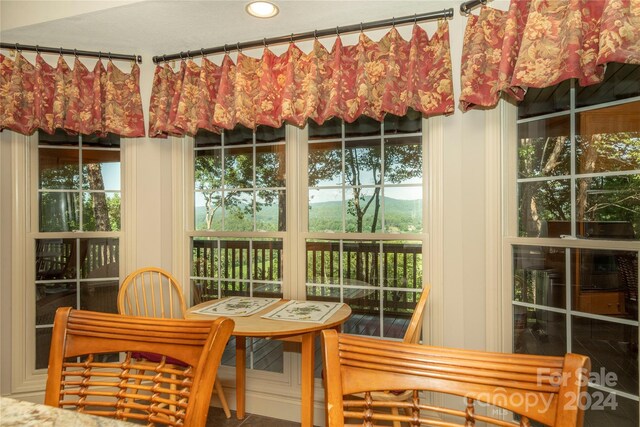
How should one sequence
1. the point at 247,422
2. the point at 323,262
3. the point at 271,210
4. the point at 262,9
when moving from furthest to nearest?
the point at 271,210 < the point at 323,262 < the point at 247,422 < the point at 262,9

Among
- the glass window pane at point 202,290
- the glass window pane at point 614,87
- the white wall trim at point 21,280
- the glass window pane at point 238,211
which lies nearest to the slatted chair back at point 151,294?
the glass window pane at point 202,290

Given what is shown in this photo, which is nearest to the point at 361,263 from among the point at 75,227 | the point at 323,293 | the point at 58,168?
the point at 323,293

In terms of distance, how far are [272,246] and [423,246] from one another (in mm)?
1048

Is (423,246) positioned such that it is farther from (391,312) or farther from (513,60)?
(513,60)

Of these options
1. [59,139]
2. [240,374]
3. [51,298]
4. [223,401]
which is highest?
[59,139]

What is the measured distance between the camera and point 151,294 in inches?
99.1

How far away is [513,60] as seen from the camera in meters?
1.68

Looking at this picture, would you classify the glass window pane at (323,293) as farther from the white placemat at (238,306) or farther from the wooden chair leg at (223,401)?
the wooden chair leg at (223,401)

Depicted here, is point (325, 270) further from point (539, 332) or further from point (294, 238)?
point (539, 332)

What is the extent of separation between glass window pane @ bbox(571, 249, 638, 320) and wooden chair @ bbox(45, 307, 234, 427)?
1.75 meters

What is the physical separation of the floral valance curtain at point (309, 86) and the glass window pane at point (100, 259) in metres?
0.91

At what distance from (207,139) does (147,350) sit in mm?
2114

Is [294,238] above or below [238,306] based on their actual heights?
above

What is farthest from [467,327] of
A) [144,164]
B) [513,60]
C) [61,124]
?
[61,124]
